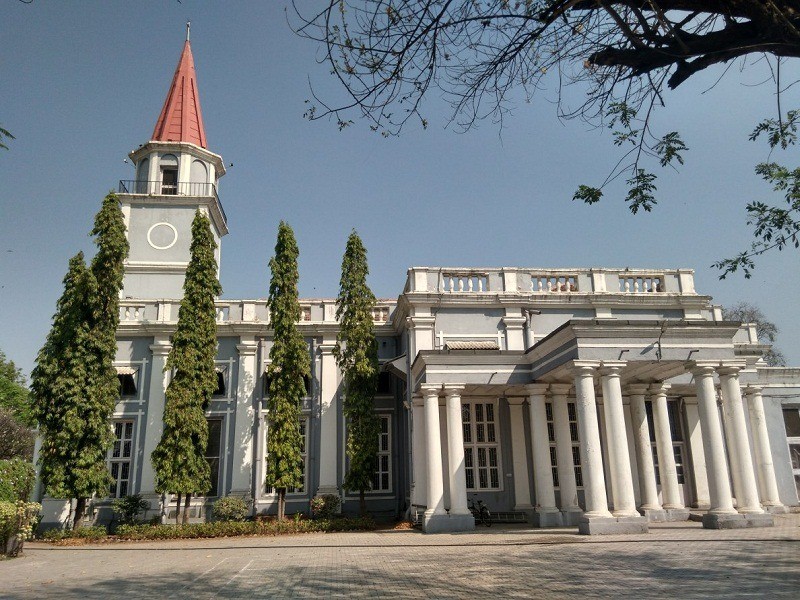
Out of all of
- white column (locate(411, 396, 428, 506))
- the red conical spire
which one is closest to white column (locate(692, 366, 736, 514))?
white column (locate(411, 396, 428, 506))

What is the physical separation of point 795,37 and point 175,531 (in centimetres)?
1837

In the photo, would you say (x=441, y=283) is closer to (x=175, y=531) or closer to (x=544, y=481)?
(x=544, y=481)

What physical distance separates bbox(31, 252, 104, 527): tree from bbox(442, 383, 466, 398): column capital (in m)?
10.6

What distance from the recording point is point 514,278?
20.0 m

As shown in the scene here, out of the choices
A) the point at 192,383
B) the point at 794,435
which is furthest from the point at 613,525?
the point at 192,383

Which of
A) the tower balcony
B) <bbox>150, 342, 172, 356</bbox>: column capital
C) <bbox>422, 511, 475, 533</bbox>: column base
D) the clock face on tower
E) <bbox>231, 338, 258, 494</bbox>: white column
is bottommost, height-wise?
<bbox>422, 511, 475, 533</bbox>: column base

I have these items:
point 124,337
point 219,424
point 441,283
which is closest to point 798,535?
point 441,283

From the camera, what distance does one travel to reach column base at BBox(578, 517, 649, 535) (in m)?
13.7

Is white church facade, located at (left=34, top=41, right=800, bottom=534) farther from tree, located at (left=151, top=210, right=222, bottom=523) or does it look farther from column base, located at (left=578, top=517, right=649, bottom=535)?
tree, located at (left=151, top=210, right=222, bottom=523)

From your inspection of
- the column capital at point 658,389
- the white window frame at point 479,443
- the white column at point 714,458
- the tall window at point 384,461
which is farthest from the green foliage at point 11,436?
the white column at point 714,458

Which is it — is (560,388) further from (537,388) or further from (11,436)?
(11,436)

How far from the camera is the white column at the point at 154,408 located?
67.5 ft

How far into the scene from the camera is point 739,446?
15016 mm

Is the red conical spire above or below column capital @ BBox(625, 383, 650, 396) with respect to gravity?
above
